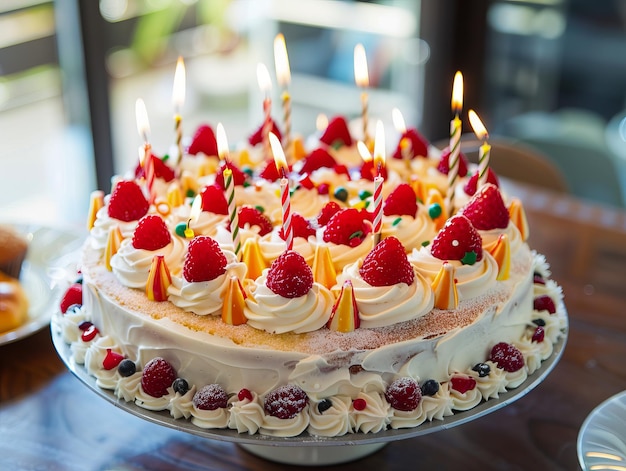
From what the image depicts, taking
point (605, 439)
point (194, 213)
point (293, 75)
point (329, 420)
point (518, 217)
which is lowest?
point (293, 75)

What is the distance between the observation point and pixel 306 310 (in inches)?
71.9

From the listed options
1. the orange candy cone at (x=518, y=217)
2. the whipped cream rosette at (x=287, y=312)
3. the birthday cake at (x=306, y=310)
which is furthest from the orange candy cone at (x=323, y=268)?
the orange candy cone at (x=518, y=217)

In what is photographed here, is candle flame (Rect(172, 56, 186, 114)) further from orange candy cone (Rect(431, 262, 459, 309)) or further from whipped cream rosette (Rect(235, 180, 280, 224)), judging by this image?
orange candy cone (Rect(431, 262, 459, 309))

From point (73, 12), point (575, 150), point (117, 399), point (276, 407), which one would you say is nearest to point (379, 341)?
point (276, 407)

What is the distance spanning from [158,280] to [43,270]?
0.90 metres

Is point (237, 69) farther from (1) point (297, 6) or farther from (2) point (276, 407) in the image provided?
(2) point (276, 407)

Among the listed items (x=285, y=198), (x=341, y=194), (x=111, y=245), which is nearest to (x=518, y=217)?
(x=341, y=194)

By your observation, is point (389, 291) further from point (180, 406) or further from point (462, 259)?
point (180, 406)

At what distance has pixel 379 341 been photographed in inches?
72.4

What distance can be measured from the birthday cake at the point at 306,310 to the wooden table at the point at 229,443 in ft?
0.76

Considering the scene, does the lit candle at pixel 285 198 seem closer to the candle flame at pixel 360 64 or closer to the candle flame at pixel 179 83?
the candle flame at pixel 179 83

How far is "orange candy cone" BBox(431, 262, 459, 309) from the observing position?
6.25 feet

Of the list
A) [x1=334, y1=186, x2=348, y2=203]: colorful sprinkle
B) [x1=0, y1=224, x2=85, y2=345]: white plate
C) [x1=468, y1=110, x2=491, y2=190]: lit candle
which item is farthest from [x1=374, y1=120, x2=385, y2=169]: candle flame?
[x1=0, y1=224, x2=85, y2=345]: white plate

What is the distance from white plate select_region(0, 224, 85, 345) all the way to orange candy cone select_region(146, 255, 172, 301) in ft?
1.41
